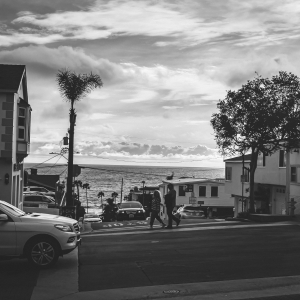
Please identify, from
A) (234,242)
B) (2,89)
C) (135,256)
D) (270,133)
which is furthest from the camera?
(270,133)

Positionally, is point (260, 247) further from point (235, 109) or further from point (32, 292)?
point (235, 109)

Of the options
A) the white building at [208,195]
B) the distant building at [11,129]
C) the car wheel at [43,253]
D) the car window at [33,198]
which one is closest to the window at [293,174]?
the distant building at [11,129]

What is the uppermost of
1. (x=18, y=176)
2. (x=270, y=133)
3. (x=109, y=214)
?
(x=270, y=133)

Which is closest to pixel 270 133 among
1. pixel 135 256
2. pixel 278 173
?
pixel 278 173

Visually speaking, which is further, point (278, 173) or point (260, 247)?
point (278, 173)

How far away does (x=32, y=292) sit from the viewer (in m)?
9.24

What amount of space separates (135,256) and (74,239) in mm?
1968

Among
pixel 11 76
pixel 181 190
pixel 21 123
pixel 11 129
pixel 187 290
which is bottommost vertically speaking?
pixel 187 290

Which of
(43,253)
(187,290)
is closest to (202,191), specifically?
(43,253)

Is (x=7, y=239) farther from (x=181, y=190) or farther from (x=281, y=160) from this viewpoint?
(x=181, y=190)

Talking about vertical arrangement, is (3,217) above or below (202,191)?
above

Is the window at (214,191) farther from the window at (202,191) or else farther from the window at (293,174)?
the window at (293,174)

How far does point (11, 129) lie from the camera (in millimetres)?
27125

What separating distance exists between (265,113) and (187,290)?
21.8m
